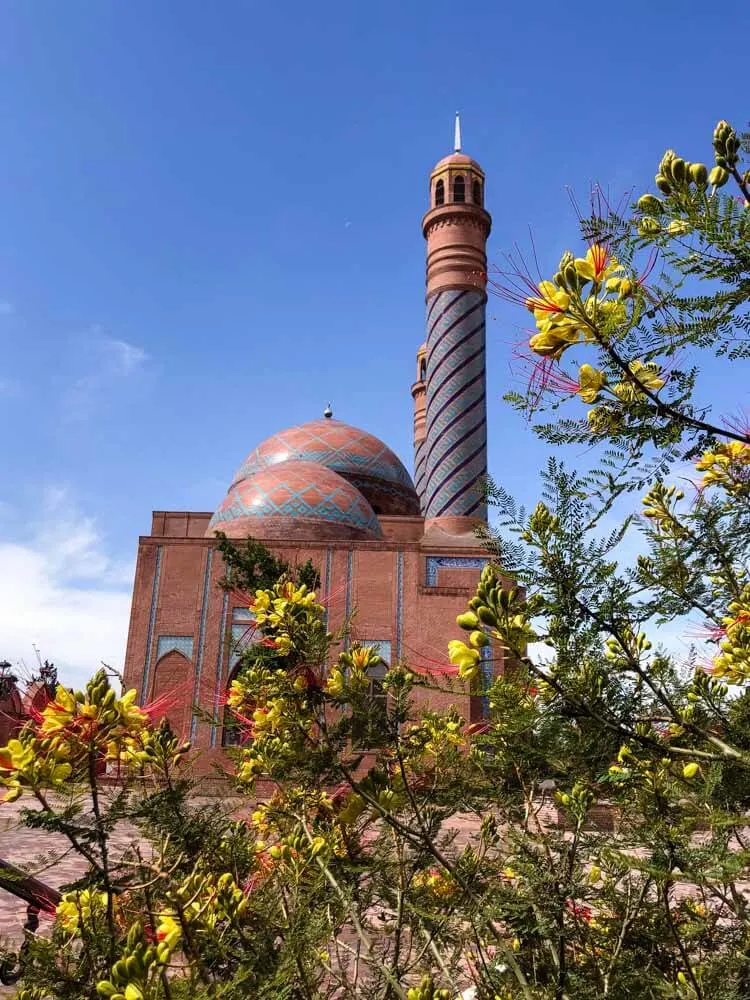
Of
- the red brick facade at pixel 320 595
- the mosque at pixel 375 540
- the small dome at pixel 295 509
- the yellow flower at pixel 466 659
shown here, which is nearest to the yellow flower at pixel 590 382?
the yellow flower at pixel 466 659

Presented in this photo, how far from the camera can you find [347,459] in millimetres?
19047

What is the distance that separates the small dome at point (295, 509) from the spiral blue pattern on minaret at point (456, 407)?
168 centimetres

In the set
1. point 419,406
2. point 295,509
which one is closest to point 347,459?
point 295,509

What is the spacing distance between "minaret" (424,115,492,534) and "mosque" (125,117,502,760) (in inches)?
0.9

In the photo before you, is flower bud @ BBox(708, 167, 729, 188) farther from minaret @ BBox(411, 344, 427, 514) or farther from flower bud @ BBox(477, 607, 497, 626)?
minaret @ BBox(411, 344, 427, 514)

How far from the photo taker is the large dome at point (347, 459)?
18.8m

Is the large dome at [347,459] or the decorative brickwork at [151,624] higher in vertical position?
the large dome at [347,459]

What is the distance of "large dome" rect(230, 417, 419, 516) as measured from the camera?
18.8 meters

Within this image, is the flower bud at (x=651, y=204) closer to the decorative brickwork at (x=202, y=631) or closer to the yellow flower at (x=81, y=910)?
the yellow flower at (x=81, y=910)

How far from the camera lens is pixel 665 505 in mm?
2109

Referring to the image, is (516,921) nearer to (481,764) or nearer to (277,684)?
(481,764)

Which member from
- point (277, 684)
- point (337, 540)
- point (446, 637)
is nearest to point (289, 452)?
point (337, 540)

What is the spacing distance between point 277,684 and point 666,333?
129 cm

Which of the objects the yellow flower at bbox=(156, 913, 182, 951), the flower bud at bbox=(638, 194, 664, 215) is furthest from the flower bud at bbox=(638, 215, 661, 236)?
the yellow flower at bbox=(156, 913, 182, 951)
